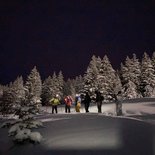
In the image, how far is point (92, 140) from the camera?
39.3ft

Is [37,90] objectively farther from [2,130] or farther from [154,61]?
[2,130]

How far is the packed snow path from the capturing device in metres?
11.1

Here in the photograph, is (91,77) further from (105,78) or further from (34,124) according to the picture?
(34,124)

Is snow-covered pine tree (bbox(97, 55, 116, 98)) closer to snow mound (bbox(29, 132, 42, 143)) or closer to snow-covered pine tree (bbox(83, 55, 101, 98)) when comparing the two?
snow-covered pine tree (bbox(83, 55, 101, 98))

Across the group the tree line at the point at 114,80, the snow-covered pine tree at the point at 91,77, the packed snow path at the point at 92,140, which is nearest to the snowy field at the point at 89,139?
the packed snow path at the point at 92,140

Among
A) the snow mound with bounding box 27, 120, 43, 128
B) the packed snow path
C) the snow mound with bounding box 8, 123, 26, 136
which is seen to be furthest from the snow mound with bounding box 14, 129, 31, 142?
the snow mound with bounding box 27, 120, 43, 128

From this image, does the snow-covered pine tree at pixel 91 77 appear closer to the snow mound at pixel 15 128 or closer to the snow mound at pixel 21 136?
the snow mound at pixel 15 128

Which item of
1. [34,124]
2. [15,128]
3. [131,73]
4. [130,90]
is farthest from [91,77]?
[15,128]

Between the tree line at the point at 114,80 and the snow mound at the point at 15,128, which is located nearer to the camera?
the snow mound at the point at 15,128

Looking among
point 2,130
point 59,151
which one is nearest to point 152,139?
point 59,151

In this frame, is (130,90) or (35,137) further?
(130,90)

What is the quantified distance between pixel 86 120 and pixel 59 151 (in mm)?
4779

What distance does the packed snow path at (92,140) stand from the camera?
11.1 meters

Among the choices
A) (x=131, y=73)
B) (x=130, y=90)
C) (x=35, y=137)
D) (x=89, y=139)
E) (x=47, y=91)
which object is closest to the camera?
(x=35, y=137)
